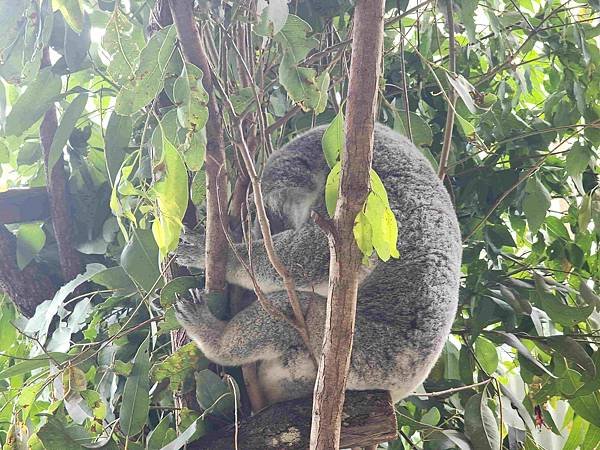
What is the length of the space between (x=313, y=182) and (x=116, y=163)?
797 mm

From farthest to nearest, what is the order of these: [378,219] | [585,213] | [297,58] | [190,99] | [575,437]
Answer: [575,437] < [585,213] < [297,58] < [190,99] < [378,219]

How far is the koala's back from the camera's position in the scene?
65.9 inches

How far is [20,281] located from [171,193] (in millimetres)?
1239

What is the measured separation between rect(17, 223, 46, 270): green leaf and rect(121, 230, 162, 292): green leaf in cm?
75

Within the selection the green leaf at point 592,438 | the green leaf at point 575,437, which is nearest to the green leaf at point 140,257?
the green leaf at point 592,438

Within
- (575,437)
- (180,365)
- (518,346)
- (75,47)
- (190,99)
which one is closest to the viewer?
(190,99)

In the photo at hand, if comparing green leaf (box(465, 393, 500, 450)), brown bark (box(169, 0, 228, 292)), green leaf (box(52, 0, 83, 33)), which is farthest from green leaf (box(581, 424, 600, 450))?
green leaf (box(52, 0, 83, 33))

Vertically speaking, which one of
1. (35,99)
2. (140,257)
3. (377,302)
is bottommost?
(377,302)

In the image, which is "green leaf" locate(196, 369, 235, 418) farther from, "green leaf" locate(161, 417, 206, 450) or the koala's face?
the koala's face

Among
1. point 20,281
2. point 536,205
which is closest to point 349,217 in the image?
point 536,205

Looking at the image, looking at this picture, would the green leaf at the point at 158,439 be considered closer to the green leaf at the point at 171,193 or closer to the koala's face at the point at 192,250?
the koala's face at the point at 192,250

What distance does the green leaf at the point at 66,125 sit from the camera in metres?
1.59

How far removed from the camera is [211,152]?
1.35 metres

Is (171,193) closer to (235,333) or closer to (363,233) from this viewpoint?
(363,233)
